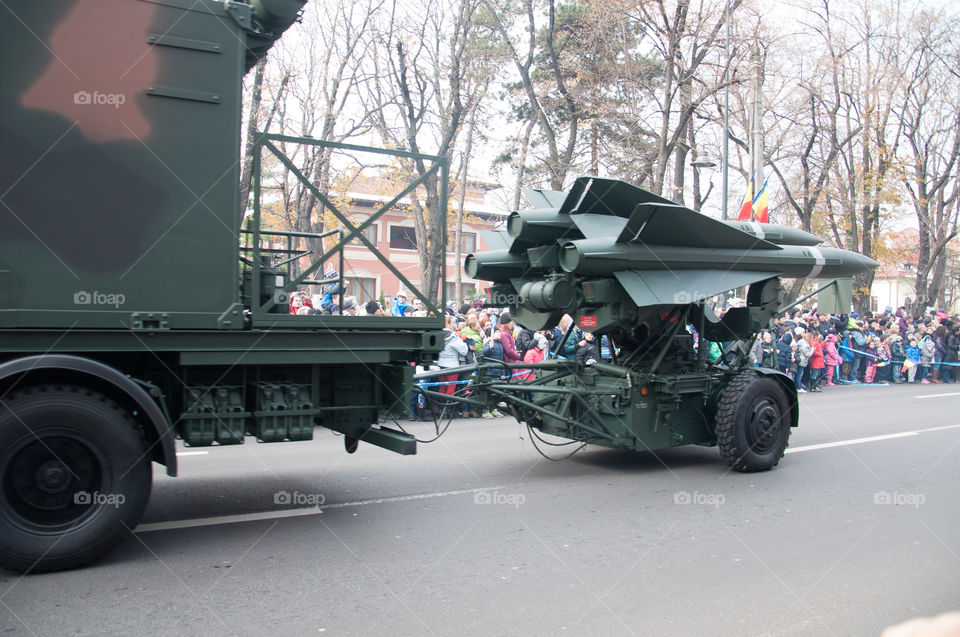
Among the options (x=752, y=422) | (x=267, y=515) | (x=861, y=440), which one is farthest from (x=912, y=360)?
(x=267, y=515)

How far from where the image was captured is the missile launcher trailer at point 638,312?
306 inches

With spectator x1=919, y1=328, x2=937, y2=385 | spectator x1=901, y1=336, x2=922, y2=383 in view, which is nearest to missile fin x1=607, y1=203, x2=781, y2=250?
spectator x1=901, y1=336, x2=922, y2=383

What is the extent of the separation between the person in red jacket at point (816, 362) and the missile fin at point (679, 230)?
37.5ft

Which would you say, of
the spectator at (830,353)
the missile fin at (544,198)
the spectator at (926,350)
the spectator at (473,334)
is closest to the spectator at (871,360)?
the spectator at (926,350)

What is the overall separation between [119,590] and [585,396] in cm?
491

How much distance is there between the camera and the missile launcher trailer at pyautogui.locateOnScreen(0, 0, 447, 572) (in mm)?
4734

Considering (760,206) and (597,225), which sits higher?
(760,206)

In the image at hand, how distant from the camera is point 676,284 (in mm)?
7887

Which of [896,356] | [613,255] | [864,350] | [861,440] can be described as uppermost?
[613,255]

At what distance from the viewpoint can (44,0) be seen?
4.79 metres

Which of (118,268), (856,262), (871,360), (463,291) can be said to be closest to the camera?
(118,268)

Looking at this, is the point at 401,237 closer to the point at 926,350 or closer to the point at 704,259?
the point at 926,350

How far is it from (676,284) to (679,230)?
562 millimetres

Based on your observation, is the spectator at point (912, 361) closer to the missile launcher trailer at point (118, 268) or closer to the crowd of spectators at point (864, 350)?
the crowd of spectators at point (864, 350)
